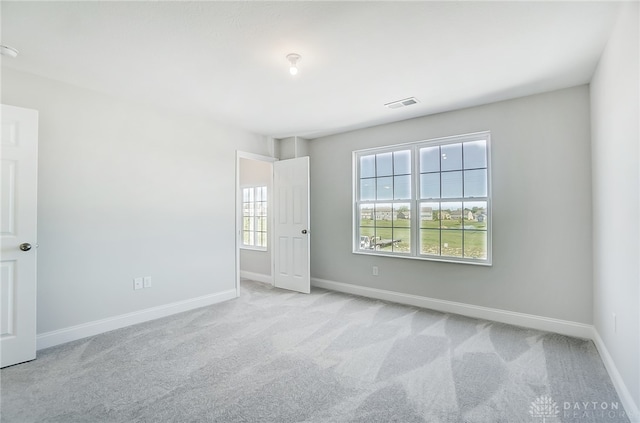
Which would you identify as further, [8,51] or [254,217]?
[254,217]

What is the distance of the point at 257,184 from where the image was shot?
235 inches

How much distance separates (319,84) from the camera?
10.1ft

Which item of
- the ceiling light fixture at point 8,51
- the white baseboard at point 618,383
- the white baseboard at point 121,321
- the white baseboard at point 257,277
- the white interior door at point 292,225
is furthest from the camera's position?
the white baseboard at point 257,277

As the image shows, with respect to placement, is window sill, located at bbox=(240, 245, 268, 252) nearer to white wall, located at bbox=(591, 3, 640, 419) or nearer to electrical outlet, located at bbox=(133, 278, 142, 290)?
electrical outlet, located at bbox=(133, 278, 142, 290)

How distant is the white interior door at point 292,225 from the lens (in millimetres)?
4785

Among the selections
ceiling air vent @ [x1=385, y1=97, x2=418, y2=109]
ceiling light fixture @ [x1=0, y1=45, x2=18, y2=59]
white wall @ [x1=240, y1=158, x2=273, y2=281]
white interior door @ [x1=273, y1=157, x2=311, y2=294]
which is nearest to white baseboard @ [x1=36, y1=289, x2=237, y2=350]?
white interior door @ [x1=273, y1=157, x2=311, y2=294]

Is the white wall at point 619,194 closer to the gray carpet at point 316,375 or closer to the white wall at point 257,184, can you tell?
the gray carpet at point 316,375

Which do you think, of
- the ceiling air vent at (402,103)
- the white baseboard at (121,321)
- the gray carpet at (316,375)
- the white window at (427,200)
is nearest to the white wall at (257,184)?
the white baseboard at (121,321)

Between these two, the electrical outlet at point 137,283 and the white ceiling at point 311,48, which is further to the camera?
the electrical outlet at point 137,283

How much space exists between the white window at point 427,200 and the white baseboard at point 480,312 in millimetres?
542

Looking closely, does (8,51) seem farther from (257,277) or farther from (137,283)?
(257,277)

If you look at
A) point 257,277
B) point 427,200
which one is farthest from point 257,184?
point 427,200

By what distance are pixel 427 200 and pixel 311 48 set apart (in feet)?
8.12

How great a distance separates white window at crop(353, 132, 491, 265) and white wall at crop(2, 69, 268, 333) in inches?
80.1
